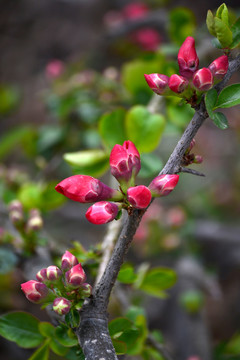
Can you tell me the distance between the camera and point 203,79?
0.50 meters

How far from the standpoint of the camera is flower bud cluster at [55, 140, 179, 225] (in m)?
0.47

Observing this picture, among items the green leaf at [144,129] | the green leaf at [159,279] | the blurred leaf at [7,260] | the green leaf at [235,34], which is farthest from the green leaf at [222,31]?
the blurred leaf at [7,260]

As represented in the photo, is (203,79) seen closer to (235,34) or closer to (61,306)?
(235,34)

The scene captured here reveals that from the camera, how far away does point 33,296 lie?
0.51 meters

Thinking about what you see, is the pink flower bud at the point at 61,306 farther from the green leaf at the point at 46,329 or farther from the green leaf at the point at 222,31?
the green leaf at the point at 222,31

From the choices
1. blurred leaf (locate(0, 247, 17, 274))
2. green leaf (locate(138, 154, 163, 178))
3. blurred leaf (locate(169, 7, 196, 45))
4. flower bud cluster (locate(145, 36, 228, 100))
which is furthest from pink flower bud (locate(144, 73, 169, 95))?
blurred leaf (locate(169, 7, 196, 45))

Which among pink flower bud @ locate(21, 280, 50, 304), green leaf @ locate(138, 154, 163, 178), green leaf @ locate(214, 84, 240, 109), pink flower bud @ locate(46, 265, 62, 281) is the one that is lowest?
green leaf @ locate(138, 154, 163, 178)

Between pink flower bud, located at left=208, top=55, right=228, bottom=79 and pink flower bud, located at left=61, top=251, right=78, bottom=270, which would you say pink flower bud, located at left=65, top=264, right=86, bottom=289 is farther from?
pink flower bud, located at left=208, top=55, right=228, bottom=79

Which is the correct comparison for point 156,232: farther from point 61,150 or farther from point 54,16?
point 54,16

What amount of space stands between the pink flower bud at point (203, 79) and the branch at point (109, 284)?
0.08 ft

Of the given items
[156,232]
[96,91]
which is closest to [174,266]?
[156,232]

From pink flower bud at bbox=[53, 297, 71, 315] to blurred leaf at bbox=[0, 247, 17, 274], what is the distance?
394 millimetres

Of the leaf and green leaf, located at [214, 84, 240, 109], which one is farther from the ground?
green leaf, located at [214, 84, 240, 109]

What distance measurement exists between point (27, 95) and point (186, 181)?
987mm
